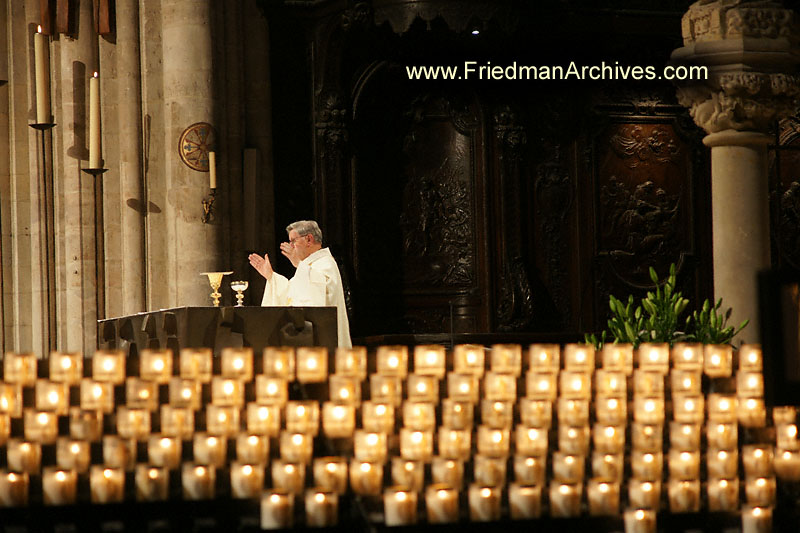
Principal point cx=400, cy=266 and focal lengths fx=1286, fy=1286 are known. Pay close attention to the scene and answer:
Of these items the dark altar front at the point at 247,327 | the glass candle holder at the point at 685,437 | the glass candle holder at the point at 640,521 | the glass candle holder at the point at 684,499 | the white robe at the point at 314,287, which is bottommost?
the glass candle holder at the point at 640,521

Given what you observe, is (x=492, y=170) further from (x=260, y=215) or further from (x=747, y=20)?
(x=747, y=20)

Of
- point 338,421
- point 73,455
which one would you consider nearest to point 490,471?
point 338,421

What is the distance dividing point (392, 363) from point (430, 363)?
193 millimetres

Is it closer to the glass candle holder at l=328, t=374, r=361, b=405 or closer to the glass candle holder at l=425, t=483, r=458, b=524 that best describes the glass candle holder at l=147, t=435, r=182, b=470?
the glass candle holder at l=328, t=374, r=361, b=405

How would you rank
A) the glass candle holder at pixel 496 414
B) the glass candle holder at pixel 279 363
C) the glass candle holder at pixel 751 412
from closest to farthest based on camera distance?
the glass candle holder at pixel 496 414, the glass candle holder at pixel 279 363, the glass candle holder at pixel 751 412

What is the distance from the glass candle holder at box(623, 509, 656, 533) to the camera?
5.74 meters

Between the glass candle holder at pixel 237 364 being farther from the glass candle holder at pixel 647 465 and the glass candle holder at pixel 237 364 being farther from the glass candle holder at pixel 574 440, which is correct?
the glass candle holder at pixel 647 465

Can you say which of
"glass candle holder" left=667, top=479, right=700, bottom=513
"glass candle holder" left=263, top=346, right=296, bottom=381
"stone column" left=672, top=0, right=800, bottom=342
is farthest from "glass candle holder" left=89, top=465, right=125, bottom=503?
"stone column" left=672, top=0, right=800, bottom=342

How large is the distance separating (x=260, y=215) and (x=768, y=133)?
4.88 meters

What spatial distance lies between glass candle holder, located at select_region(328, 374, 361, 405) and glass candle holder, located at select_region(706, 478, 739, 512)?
1732 mm

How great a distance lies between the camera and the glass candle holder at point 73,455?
5.77 m

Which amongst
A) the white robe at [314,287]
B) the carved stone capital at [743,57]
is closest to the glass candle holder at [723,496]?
the white robe at [314,287]

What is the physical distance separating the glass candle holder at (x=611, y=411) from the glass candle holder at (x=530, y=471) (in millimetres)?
523

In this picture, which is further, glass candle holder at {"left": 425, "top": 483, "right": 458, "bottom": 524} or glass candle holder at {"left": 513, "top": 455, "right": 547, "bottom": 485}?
glass candle holder at {"left": 513, "top": 455, "right": 547, "bottom": 485}
